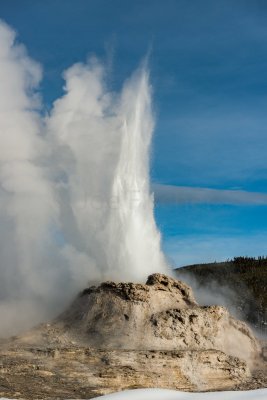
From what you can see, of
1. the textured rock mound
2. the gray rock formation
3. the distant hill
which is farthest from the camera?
the distant hill

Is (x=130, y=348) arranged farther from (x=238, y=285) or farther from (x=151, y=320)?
(x=238, y=285)

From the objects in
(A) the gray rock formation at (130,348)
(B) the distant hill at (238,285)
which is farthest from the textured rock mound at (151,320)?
(B) the distant hill at (238,285)

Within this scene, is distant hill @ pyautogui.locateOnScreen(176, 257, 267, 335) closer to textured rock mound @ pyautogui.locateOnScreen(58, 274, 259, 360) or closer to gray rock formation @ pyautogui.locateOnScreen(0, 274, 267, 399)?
textured rock mound @ pyautogui.locateOnScreen(58, 274, 259, 360)

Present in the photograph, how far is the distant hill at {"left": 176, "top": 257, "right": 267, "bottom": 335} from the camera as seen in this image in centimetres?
3823

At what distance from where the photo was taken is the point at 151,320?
21.7 meters

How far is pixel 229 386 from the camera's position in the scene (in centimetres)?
1947

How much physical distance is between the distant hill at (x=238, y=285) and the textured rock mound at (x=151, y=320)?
7.59 m

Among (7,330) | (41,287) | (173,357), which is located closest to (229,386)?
(173,357)

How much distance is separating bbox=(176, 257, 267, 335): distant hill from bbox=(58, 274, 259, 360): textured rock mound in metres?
7.59

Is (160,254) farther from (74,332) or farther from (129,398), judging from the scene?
(129,398)

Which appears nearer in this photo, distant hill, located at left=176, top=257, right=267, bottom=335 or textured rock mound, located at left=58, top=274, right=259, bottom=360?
textured rock mound, located at left=58, top=274, right=259, bottom=360

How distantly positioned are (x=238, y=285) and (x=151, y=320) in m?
49.6

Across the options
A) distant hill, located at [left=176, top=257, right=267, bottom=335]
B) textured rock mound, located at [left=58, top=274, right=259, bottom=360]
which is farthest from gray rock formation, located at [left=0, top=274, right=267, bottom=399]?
distant hill, located at [left=176, top=257, right=267, bottom=335]

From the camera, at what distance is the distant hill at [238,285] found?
38234mm
